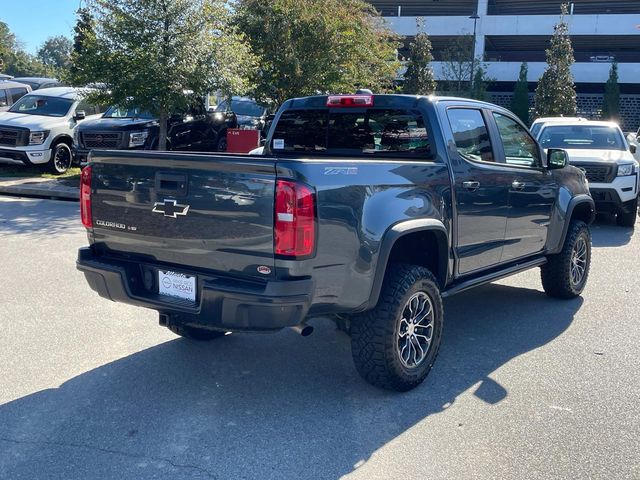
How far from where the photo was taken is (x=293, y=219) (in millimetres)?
3656

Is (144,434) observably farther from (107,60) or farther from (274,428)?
(107,60)

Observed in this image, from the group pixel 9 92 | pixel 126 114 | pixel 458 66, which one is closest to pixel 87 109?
pixel 126 114

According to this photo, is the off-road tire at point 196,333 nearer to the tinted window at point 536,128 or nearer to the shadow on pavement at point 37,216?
the shadow on pavement at point 37,216

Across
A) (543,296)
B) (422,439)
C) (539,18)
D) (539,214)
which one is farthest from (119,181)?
(539,18)

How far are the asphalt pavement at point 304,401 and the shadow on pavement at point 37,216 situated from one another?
3.65 m

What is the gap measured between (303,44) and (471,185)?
462 inches

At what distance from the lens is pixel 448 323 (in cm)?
605

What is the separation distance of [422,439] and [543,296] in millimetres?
3717

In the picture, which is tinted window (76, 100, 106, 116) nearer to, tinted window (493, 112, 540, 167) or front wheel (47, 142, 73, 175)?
front wheel (47, 142, 73, 175)

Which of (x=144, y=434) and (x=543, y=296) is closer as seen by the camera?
(x=144, y=434)

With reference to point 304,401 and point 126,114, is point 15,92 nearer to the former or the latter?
point 126,114

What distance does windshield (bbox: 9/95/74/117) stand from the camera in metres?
16.1

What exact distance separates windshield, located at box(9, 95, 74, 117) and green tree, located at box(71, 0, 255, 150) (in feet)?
9.73

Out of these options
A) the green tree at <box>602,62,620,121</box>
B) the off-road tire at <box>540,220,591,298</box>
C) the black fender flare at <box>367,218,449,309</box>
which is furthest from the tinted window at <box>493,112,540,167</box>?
the green tree at <box>602,62,620,121</box>
